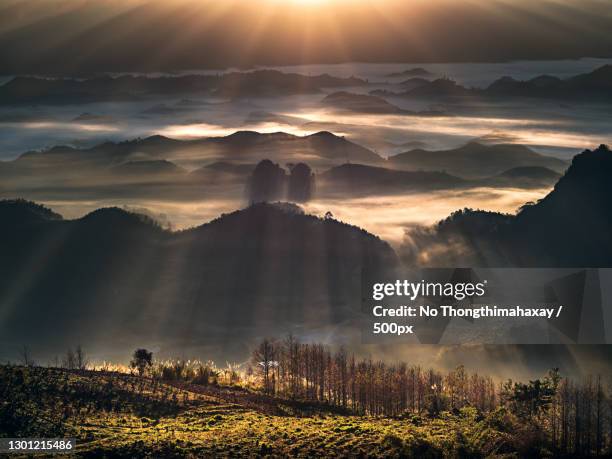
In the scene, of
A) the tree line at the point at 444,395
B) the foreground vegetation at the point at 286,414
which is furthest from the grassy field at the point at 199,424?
the tree line at the point at 444,395

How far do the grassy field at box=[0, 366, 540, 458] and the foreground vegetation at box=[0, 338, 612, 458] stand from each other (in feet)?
0.49

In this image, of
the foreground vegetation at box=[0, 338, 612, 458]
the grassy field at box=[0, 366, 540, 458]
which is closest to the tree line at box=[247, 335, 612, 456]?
the foreground vegetation at box=[0, 338, 612, 458]

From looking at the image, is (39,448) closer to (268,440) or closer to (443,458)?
(268,440)

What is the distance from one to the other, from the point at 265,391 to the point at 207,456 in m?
44.2

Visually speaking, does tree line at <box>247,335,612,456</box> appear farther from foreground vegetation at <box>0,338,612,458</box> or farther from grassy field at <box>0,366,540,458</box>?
grassy field at <box>0,366,540,458</box>

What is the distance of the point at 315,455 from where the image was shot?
3460 inches

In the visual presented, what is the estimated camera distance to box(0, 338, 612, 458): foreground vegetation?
8944 cm

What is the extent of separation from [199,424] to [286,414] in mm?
18283

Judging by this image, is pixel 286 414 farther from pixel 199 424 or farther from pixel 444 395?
pixel 444 395

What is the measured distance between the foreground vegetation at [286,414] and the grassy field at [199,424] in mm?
148

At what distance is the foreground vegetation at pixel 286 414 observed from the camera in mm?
89438

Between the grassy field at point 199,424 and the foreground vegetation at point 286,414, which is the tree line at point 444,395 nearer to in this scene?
the foreground vegetation at point 286,414

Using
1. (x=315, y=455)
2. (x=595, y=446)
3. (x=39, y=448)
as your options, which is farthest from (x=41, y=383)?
(x=595, y=446)

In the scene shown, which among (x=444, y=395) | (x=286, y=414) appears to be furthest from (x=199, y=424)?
(x=444, y=395)
